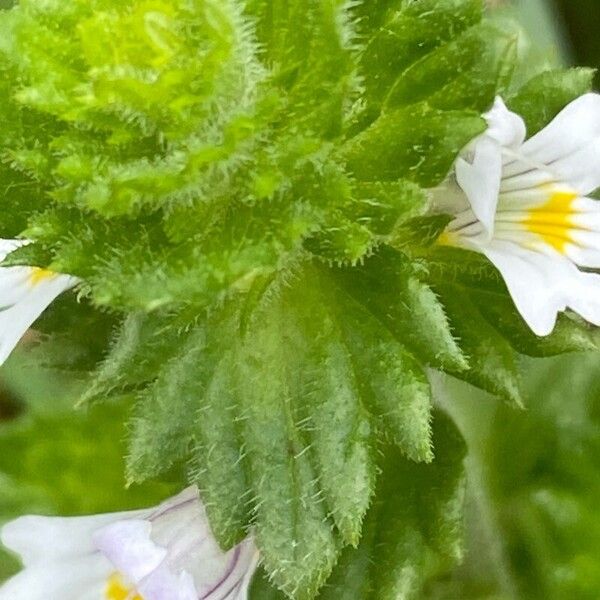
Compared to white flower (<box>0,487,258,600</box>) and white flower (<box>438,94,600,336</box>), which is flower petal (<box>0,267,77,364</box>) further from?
white flower (<box>438,94,600,336</box>)

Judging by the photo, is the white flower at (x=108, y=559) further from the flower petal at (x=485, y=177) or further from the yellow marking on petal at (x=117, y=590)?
the flower petal at (x=485, y=177)

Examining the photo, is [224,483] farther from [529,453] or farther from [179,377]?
[529,453]

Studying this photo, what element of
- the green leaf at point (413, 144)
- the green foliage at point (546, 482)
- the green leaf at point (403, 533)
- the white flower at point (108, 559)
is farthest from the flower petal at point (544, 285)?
the green foliage at point (546, 482)

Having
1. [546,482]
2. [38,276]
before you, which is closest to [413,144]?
[38,276]

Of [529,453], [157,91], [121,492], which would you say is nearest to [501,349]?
[157,91]

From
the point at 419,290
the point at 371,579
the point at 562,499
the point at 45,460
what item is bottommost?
the point at 562,499

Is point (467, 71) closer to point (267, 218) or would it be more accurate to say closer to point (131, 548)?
point (267, 218)
